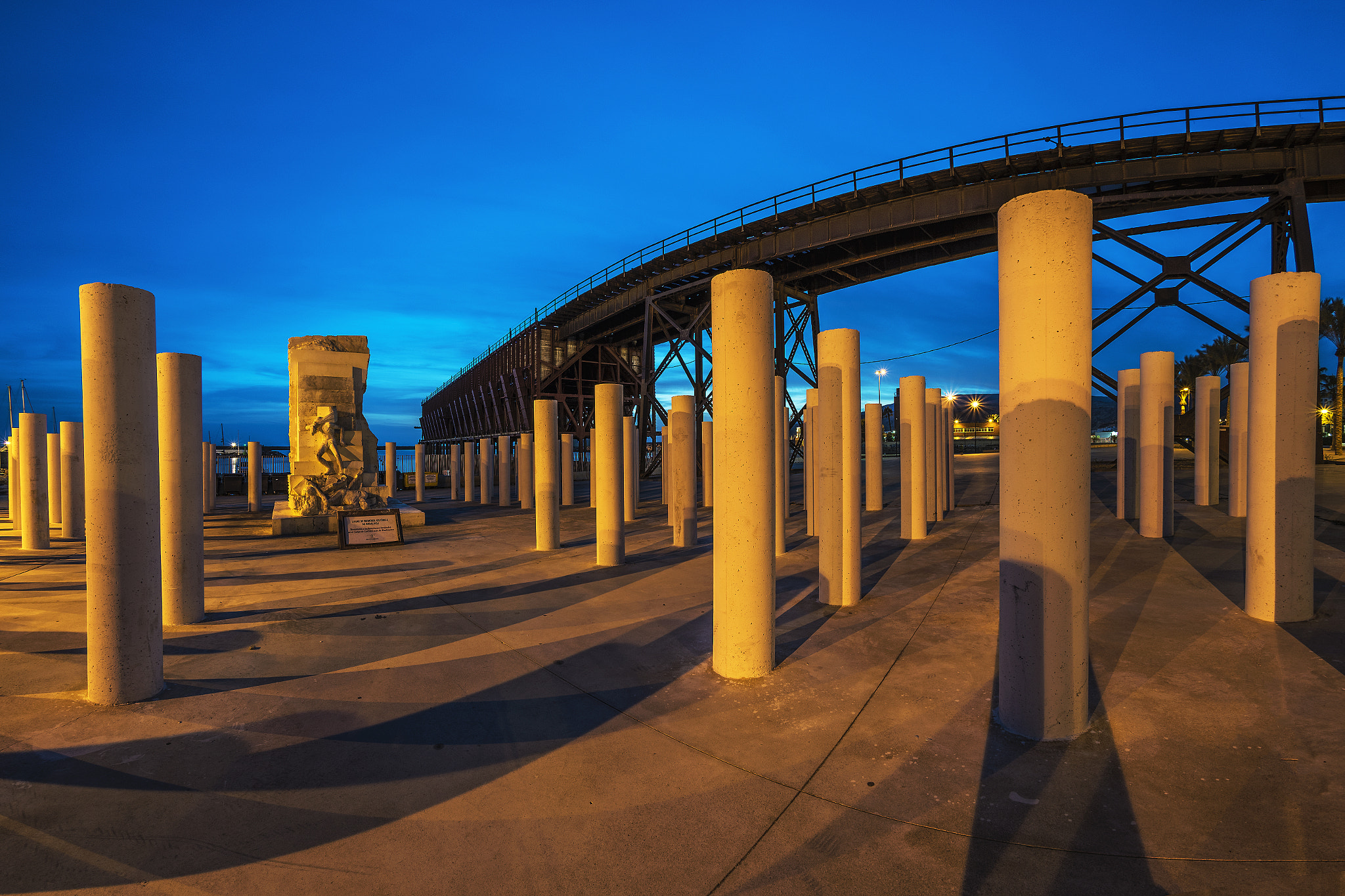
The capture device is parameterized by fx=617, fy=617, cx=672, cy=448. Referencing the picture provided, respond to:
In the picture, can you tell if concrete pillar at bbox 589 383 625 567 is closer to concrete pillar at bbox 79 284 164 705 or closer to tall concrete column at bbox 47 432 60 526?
concrete pillar at bbox 79 284 164 705

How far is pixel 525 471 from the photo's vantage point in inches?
762

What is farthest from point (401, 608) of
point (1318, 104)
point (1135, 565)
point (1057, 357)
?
point (1318, 104)

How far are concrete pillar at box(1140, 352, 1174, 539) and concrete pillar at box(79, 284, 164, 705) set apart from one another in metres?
13.3

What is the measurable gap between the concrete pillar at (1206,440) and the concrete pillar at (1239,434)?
0.84 m

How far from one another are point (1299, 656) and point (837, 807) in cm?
455

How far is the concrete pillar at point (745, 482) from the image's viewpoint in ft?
16.3

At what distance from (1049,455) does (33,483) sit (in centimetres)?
1656

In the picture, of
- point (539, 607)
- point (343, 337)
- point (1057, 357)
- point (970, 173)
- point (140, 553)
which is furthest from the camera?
point (970, 173)

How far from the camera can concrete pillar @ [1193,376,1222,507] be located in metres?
13.6

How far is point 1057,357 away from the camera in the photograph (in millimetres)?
3766

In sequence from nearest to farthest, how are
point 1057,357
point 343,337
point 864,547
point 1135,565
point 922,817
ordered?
point 922,817, point 1057,357, point 1135,565, point 864,547, point 343,337

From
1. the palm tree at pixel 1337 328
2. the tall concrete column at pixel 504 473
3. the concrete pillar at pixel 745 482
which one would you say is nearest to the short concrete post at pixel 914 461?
the concrete pillar at pixel 745 482

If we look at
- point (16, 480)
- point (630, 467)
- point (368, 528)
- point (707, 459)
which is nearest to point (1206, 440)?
point (707, 459)

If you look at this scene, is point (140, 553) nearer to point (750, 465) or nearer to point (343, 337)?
point (750, 465)
